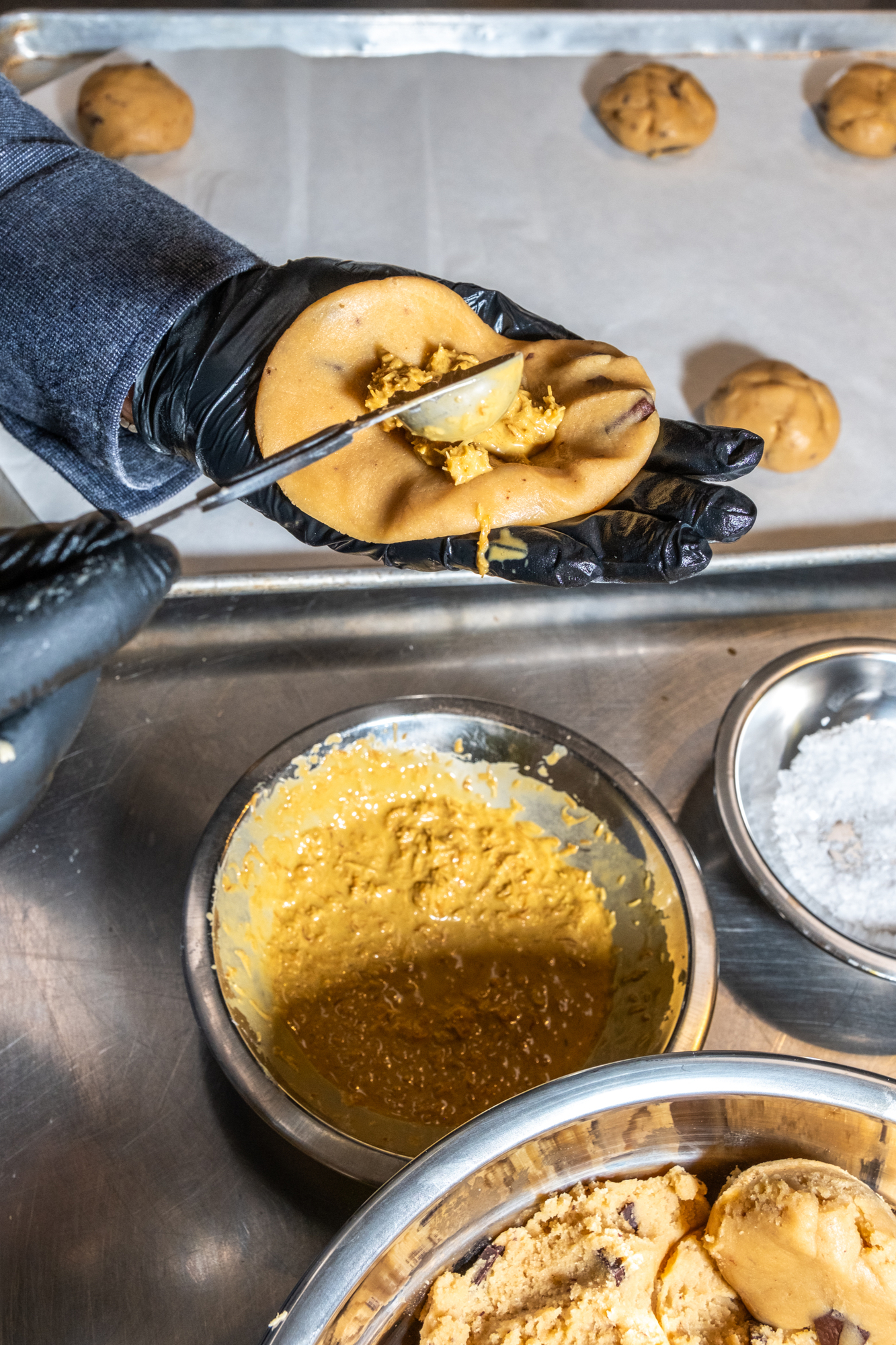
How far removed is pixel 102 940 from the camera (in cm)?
137

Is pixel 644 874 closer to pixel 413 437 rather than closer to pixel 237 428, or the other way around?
pixel 413 437

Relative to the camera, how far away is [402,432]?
50.2 inches

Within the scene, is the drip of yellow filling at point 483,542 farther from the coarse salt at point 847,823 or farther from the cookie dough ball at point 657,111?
the cookie dough ball at point 657,111

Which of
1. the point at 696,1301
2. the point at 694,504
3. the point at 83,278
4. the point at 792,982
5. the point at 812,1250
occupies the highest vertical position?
the point at 83,278

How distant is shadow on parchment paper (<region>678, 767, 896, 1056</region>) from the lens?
4.43 ft

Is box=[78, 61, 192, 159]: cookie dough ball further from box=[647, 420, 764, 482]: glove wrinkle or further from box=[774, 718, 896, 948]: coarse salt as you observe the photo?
box=[774, 718, 896, 948]: coarse salt

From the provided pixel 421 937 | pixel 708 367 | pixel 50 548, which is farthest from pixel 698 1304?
pixel 708 367

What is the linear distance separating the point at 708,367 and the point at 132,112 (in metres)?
1.43

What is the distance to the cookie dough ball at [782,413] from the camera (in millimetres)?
1928

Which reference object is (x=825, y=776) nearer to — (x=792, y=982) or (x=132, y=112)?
(x=792, y=982)

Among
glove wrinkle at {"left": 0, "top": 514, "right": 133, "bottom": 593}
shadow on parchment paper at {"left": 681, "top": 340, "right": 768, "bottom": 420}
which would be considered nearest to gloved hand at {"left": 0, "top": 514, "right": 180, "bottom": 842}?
glove wrinkle at {"left": 0, "top": 514, "right": 133, "bottom": 593}

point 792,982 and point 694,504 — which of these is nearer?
point 694,504

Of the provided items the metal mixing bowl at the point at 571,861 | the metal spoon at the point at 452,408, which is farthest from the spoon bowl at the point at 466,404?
the metal mixing bowl at the point at 571,861

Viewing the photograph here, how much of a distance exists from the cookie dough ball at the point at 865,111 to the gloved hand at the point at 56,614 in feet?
7.85
